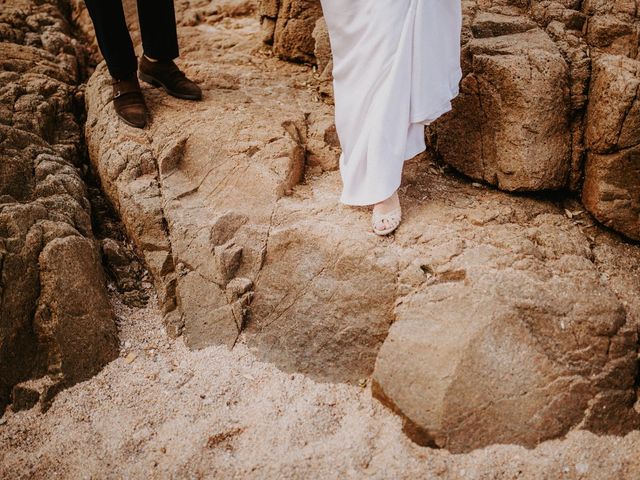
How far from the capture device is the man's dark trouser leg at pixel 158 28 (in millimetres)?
2904

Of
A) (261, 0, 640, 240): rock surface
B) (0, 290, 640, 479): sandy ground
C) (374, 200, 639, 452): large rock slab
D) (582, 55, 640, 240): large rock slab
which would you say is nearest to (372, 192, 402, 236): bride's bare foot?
(374, 200, 639, 452): large rock slab

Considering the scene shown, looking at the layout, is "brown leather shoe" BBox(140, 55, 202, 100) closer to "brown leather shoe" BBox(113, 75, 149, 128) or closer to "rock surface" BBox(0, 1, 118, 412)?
"brown leather shoe" BBox(113, 75, 149, 128)

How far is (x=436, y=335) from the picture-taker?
2.12 metres

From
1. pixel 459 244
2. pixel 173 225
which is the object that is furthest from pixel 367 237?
pixel 173 225

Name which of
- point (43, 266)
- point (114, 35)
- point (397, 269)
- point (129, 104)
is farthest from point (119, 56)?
point (397, 269)

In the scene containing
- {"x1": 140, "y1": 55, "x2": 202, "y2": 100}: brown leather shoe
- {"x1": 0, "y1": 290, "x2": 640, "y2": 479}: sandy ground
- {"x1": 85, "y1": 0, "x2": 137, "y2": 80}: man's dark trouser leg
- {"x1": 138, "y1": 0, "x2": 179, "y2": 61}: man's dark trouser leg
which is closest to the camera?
{"x1": 0, "y1": 290, "x2": 640, "y2": 479}: sandy ground

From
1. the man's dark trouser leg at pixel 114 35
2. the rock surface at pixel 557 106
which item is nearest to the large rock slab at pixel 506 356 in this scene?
the rock surface at pixel 557 106

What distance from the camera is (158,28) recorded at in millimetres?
3004

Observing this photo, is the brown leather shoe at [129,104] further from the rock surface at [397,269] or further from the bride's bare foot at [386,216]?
the bride's bare foot at [386,216]

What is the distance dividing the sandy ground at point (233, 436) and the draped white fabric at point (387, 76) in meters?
0.99

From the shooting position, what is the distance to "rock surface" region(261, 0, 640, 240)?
7.83 ft

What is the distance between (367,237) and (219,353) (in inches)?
37.3

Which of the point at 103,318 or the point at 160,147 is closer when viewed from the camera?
the point at 103,318

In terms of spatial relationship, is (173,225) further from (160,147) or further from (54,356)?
(54,356)
